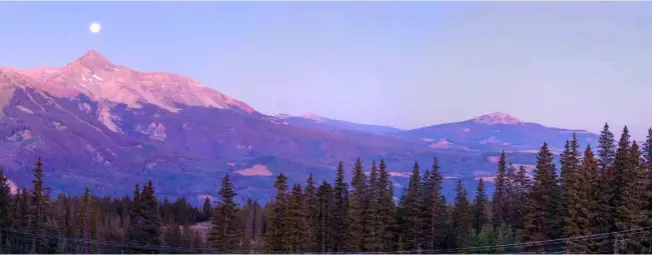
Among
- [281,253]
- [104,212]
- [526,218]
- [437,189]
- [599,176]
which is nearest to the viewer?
[599,176]

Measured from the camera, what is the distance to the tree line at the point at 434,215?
5775cm

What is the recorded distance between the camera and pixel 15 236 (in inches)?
3233

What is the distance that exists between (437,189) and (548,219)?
16.4 metres

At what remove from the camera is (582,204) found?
58.8 meters

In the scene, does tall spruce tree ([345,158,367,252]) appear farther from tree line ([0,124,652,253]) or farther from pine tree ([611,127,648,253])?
pine tree ([611,127,648,253])

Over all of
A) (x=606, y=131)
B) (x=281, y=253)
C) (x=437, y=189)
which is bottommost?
(x=281, y=253)

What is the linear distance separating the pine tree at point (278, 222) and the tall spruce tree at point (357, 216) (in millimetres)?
6892

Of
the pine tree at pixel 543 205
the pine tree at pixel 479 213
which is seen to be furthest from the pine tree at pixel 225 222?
the pine tree at pixel 543 205

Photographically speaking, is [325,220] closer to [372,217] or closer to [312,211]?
[312,211]

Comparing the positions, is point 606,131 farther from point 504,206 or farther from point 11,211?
point 11,211

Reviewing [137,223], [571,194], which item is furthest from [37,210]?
[571,194]

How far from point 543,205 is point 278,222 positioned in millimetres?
25589

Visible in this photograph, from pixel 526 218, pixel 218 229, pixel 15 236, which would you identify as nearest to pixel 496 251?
pixel 526 218

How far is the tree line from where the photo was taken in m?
57.8
